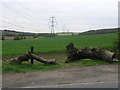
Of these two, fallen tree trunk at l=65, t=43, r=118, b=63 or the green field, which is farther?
the green field

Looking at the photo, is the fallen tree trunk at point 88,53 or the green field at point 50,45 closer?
the fallen tree trunk at point 88,53

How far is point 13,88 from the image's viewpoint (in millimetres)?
7922

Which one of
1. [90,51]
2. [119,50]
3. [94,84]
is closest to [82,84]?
[94,84]

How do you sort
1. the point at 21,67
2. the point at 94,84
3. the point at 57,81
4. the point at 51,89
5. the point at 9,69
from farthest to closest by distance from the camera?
1. the point at 21,67
2. the point at 9,69
3. the point at 57,81
4. the point at 94,84
5. the point at 51,89

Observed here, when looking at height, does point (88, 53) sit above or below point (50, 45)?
above

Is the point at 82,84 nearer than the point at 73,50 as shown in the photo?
Yes

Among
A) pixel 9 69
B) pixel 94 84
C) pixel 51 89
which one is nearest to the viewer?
pixel 51 89

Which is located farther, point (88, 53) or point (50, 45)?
point (50, 45)

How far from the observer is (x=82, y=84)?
A: 8188 millimetres

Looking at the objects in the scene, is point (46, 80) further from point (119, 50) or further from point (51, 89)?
Answer: point (119, 50)

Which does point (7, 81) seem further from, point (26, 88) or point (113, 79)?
point (113, 79)

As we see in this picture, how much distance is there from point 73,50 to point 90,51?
1239 mm

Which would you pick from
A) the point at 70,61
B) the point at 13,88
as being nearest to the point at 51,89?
the point at 13,88

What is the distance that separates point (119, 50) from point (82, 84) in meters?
8.53
